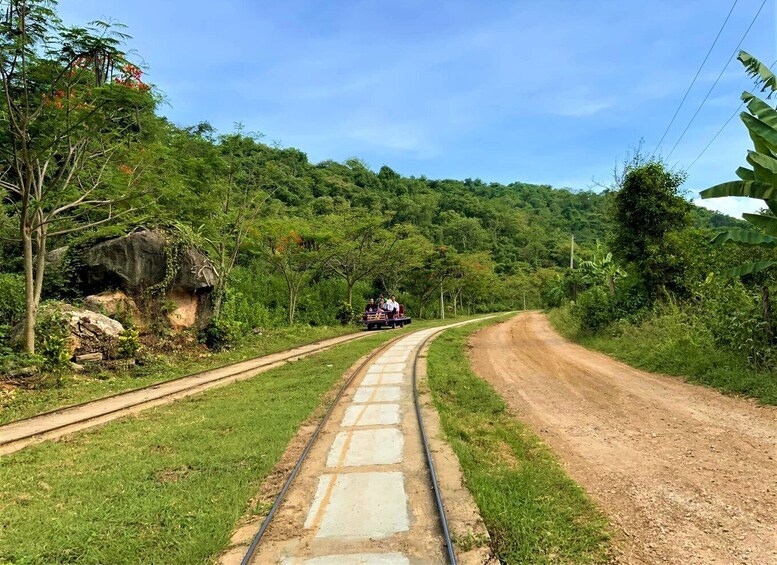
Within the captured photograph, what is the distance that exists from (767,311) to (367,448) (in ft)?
28.8

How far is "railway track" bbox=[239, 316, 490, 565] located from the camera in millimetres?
3656

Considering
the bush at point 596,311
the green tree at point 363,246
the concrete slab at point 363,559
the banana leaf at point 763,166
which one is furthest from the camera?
the green tree at point 363,246

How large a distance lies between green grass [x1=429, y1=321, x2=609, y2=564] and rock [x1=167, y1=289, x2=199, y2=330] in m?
11.3

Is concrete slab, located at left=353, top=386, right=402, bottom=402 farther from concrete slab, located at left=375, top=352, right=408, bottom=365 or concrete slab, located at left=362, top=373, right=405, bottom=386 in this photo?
concrete slab, located at left=375, top=352, right=408, bottom=365

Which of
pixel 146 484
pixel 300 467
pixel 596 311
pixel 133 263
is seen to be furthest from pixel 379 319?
pixel 146 484

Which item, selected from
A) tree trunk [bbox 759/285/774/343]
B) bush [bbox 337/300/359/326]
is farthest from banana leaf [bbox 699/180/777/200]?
bush [bbox 337/300/359/326]

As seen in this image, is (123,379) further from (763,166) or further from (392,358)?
(763,166)

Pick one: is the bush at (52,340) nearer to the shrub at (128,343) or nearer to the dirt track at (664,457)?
the shrub at (128,343)

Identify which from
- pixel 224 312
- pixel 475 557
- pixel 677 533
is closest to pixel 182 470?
pixel 475 557

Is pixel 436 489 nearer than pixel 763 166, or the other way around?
pixel 436 489

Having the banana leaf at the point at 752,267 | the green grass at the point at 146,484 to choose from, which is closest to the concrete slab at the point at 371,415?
the green grass at the point at 146,484

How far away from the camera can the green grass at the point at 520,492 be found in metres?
3.72

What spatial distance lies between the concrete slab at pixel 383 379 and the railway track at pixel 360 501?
98.3 inches

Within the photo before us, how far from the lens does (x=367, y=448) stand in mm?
6055
